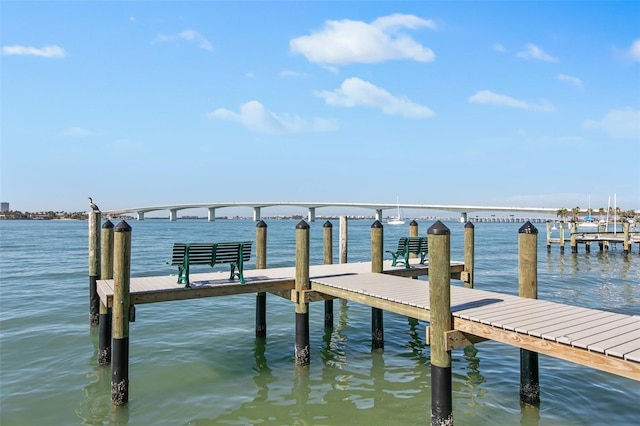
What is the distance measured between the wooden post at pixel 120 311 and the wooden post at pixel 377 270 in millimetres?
5572

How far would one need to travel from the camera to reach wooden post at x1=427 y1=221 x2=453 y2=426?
611 centimetres

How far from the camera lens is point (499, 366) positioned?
32.3 feet

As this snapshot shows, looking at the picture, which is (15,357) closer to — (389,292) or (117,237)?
(117,237)

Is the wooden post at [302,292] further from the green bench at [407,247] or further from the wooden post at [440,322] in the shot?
the wooden post at [440,322]

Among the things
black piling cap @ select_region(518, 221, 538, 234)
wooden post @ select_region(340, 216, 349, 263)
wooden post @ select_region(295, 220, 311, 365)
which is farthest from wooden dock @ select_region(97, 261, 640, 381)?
wooden post @ select_region(340, 216, 349, 263)

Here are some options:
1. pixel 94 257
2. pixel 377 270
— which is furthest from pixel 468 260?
pixel 94 257

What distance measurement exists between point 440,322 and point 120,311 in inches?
207

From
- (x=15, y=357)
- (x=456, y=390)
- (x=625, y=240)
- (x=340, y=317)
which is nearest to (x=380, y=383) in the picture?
(x=456, y=390)

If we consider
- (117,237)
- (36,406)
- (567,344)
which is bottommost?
(36,406)

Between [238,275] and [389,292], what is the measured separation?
350 centimetres

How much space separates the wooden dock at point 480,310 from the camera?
16.4 ft

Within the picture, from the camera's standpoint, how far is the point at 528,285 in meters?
7.84

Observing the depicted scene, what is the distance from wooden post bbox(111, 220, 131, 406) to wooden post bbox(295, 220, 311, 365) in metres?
3.32

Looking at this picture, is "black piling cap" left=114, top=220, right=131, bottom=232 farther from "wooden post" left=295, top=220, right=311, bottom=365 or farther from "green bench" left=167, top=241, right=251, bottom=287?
"wooden post" left=295, top=220, right=311, bottom=365
